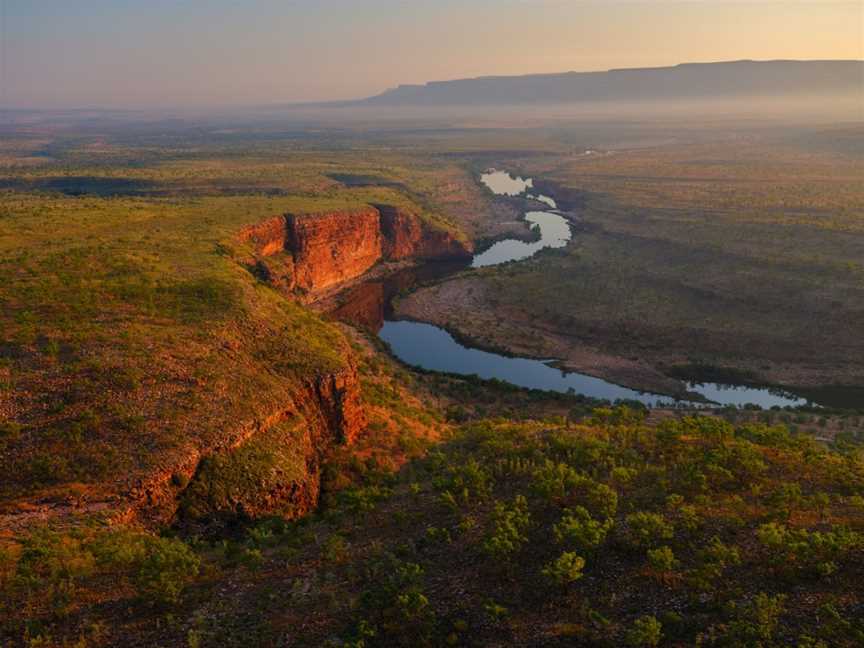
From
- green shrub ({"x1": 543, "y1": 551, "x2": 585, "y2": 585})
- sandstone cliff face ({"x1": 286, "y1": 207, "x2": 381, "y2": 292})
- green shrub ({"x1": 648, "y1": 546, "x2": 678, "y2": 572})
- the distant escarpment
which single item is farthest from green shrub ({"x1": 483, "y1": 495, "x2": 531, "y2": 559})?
sandstone cliff face ({"x1": 286, "y1": 207, "x2": 381, "y2": 292})

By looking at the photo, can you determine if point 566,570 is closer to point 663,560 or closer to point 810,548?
point 663,560

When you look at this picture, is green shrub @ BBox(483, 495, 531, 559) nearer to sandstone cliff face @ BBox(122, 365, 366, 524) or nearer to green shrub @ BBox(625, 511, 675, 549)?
green shrub @ BBox(625, 511, 675, 549)

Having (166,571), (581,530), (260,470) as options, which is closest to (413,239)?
(260,470)

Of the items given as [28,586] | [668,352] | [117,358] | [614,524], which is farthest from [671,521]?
[668,352]

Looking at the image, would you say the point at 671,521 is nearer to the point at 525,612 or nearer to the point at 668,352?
the point at 525,612

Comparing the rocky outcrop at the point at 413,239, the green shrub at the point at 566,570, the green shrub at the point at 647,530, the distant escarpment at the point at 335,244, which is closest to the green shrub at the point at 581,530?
the green shrub at the point at 647,530

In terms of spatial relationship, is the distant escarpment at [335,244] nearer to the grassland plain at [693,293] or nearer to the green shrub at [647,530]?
the grassland plain at [693,293]
